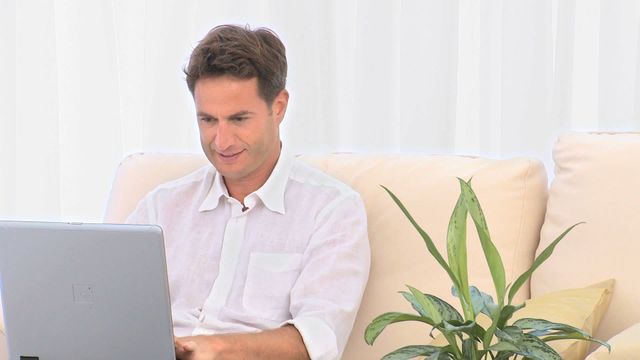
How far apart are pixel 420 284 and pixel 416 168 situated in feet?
0.86

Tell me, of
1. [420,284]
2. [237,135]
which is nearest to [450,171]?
[420,284]

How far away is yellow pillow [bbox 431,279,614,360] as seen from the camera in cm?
181

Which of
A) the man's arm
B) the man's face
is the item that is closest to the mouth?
the man's face

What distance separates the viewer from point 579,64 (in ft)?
9.33

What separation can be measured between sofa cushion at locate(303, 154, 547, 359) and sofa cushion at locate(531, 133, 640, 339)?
53 millimetres

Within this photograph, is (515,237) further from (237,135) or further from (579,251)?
(237,135)

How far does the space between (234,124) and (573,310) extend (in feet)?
2.60

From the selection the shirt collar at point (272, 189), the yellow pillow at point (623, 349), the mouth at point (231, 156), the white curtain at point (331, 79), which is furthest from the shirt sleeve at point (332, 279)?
the white curtain at point (331, 79)

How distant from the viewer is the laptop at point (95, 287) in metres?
1.70

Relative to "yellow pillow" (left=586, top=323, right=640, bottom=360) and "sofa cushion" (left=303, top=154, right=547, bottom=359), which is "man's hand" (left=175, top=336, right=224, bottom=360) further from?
"yellow pillow" (left=586, top=323, right=640, bottom=360)

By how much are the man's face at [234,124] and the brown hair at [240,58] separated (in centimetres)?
2

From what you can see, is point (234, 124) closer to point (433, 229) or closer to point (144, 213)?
point (144, 213)

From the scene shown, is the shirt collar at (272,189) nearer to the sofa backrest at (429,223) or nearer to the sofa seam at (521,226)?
the sofa backrest at (429,223)

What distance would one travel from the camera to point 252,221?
2.24 meters
